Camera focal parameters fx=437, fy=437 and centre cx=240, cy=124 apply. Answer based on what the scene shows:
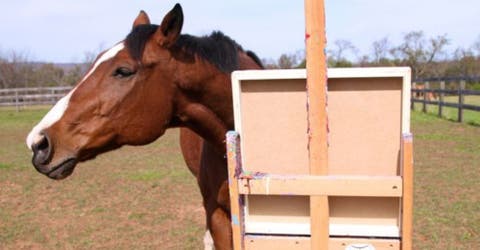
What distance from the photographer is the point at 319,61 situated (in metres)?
1.62

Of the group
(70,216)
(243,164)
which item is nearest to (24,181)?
(70,216)

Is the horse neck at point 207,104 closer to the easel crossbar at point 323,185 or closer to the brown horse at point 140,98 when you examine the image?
the brown horse at point 140,98

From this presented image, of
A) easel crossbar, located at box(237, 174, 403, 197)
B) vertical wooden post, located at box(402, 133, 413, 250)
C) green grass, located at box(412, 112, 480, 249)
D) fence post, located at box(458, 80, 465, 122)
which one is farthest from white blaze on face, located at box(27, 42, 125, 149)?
fence post, located at box(458, 80, 465, 122)

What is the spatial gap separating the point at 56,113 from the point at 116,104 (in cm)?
27

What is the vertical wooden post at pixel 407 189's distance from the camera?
150 centimetres

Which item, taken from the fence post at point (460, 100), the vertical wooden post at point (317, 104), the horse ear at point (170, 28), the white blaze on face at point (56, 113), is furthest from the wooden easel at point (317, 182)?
the fence post at point (460, 100)

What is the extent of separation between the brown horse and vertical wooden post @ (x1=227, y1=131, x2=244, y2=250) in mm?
610

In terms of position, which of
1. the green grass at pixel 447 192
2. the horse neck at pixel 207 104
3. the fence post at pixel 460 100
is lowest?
the green grass at pixel 447 192

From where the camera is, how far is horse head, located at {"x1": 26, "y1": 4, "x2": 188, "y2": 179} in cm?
201

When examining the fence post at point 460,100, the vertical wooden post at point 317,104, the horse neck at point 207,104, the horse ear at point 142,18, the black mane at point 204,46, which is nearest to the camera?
the vertical wooden post at point 317,104

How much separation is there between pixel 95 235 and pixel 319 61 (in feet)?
13.8

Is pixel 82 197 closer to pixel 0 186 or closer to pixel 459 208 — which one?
pixel 0 186

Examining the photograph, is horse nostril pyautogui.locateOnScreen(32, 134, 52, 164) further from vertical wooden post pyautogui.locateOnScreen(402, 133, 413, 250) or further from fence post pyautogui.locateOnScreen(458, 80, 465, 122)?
fence post pyautogui.locateOnScreen(458, 80, 465, 122)

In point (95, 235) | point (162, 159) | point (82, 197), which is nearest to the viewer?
point (95, 235)
